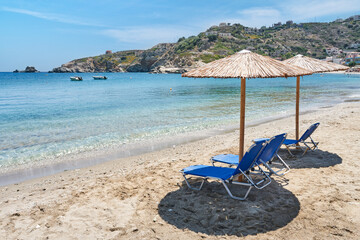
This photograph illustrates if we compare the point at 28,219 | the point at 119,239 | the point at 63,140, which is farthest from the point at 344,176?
the point at 63,140

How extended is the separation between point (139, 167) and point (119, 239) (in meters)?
3.12

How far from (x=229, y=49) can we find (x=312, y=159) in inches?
4505

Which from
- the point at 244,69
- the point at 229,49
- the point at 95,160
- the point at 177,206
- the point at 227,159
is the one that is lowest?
the point at 95,160

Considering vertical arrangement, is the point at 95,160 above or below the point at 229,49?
below

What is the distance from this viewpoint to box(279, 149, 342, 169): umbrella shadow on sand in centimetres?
566

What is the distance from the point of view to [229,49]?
114m

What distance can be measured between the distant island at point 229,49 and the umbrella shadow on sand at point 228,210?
99.0 meters

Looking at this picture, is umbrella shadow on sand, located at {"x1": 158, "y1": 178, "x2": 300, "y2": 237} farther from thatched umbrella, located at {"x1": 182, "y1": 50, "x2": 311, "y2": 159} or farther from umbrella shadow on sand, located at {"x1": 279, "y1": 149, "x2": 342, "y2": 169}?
umbrella shadow on sand, located at {"x1": 279, "y1": 149, "x2": 342, "y2": 169}

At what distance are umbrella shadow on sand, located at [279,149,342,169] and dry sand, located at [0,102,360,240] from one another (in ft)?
0.07

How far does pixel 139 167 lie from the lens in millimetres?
6375

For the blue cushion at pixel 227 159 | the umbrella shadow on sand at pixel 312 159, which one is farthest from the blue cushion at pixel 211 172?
the umbrella shadow on sand at pixel 312 159

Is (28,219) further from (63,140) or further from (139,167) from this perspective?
(63,140)

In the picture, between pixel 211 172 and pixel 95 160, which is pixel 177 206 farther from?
pixel 95 160

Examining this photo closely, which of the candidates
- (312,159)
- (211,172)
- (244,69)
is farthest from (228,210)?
(312,159)
